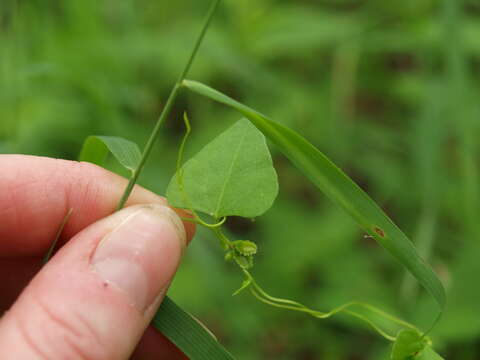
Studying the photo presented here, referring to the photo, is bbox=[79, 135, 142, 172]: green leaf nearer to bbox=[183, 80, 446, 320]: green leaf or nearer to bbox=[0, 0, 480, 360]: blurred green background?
bbox=[183, 80, 446, 320]: green leaf

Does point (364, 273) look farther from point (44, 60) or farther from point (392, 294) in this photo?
point (44, 60)

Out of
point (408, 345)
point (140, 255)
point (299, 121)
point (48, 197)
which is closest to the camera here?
point (408, 345)

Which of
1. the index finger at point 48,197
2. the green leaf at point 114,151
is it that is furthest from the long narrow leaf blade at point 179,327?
the index finger at point 48,197

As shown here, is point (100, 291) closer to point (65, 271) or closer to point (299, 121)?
point (65, 271)

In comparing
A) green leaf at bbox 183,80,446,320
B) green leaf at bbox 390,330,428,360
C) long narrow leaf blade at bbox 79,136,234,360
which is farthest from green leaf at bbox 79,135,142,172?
green leaf at bbox 390,330,428,360

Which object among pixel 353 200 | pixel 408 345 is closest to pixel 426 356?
pixel 408 345

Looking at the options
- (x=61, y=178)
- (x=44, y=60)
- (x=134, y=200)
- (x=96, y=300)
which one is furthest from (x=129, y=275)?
(x=44, y=60)

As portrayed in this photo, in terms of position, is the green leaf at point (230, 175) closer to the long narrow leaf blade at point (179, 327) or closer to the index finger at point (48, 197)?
the long narrow leaf blade at point (179, 327)
